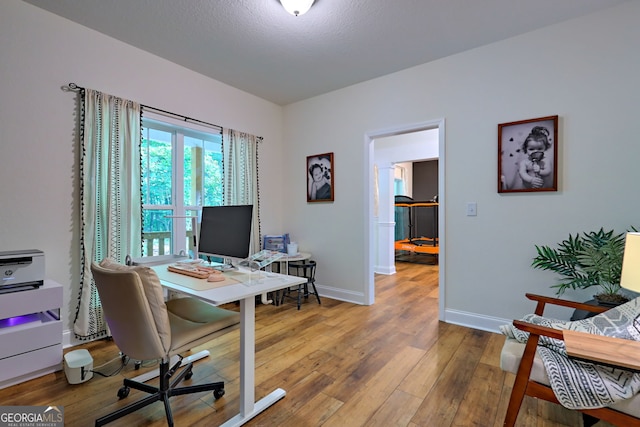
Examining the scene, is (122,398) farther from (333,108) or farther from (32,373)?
(333,108)

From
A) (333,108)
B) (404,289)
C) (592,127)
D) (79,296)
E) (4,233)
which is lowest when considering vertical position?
(404,289)

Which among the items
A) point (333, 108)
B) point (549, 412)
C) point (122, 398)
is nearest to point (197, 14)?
point (333, 108)

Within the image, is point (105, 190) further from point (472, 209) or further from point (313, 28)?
point (472, 209)

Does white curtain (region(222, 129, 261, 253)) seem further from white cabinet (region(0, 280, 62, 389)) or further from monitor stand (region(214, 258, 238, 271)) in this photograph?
white cabinet (region(0, 280, 62, 389))

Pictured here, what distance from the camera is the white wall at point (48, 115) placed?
217 centimetres

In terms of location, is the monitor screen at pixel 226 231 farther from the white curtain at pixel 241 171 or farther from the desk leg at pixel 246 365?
the white curtain at pixel 241 171

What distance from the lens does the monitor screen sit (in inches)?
77.2

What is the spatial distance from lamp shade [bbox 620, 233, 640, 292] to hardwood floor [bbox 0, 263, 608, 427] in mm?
839

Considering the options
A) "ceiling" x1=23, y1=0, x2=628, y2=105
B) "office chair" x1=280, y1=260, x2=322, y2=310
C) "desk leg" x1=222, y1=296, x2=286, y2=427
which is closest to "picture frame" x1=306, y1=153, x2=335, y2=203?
"office chair" x1=280, y1=260, x2=322, y2=310

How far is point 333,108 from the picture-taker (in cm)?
384

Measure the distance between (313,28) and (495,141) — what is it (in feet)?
6.35

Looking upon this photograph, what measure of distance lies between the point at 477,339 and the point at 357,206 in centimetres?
185

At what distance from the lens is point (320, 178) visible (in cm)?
396

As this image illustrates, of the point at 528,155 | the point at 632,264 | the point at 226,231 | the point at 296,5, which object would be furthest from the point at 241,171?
the point at 632,264
